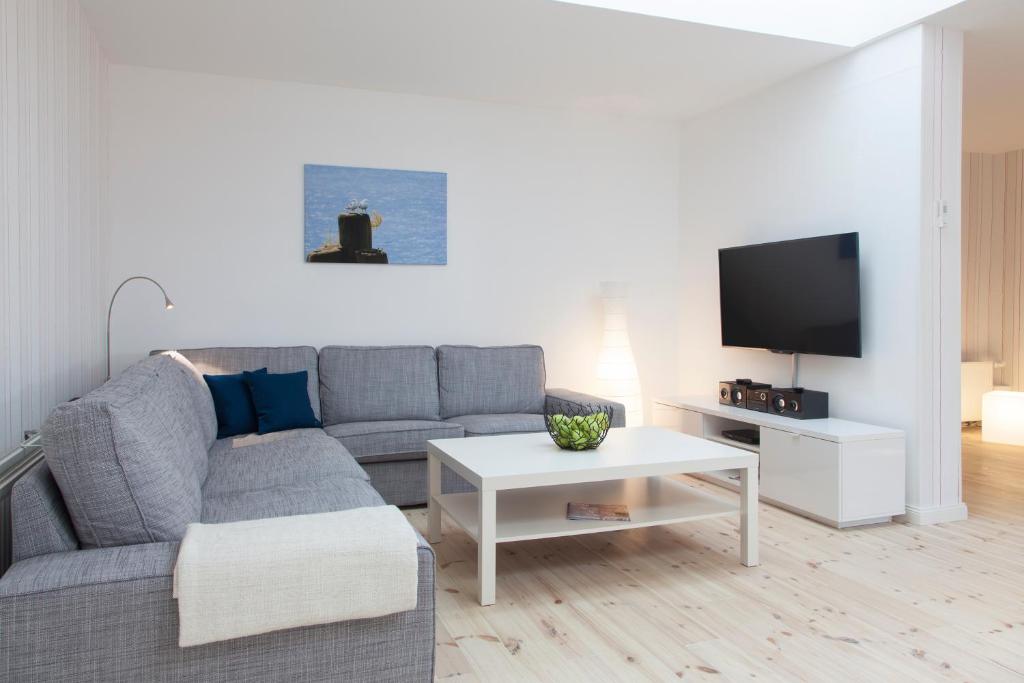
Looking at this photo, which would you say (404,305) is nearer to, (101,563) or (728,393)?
(728,393)

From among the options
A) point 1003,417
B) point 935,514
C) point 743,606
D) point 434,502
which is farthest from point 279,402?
point 1003,417

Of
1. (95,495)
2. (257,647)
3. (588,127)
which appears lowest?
(257,647)

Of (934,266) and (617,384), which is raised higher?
(934,266)

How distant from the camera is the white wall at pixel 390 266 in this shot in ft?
14.9

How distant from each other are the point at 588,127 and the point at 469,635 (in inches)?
157

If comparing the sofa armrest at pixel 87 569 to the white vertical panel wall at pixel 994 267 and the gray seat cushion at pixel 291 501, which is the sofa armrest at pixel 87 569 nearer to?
the gray seat cushion at pixel 291 501

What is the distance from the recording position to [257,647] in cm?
177

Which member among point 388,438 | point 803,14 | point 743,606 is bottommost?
point 743,606

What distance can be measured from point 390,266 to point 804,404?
270 centimetres

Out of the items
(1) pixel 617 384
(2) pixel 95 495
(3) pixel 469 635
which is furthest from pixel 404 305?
(2) pixel 95 495

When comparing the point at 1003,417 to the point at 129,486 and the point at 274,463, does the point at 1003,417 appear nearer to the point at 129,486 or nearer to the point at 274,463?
the point at 274,463

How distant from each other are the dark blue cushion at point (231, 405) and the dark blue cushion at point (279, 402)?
0.04 metres

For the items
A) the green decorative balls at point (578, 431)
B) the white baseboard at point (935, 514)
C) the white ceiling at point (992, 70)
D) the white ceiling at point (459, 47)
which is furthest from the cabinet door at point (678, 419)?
the white ceiling at point (992, 70)

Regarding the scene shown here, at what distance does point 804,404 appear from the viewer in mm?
4137
